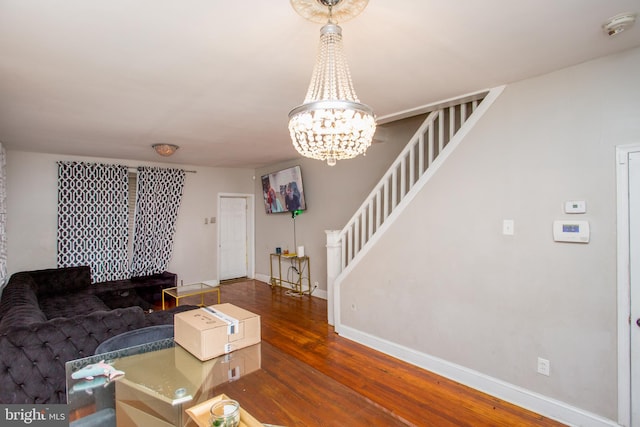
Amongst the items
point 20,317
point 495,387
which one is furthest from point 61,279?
point 495,387

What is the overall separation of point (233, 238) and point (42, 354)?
15.8 ft

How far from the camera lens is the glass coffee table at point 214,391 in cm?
114

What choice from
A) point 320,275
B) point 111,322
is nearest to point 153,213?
point 320,275

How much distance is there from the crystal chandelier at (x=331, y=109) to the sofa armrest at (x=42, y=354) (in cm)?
205

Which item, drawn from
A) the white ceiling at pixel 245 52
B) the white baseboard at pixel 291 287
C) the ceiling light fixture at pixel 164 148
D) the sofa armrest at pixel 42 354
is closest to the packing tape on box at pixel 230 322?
the sofa armrest at pixel 42 354

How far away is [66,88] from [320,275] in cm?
409

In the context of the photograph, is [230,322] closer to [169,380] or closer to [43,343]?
[169,380]

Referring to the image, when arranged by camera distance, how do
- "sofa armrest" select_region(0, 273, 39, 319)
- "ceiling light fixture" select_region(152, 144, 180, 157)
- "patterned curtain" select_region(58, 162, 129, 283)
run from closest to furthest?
"sofa armrest" select_region(0, 273, 39, 319) < "ceiling light fixture" select_region(152, 144, 180, 157) < "patterned curtain" select_region(58, 162, 129, 283)

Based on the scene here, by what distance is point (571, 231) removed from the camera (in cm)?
218

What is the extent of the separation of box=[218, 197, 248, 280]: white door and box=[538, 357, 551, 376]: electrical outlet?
560 cm

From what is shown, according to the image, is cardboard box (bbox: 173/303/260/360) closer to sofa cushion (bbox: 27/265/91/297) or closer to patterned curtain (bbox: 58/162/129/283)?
sofa cushion (bbox: 27/265/91/297)

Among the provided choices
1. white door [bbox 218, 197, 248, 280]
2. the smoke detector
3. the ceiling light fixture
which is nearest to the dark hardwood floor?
the smoke detector

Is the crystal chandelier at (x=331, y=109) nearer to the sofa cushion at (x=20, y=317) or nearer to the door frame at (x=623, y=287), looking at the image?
the door frame at (x=623, y=287)

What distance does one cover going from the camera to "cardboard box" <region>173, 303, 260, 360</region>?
1.44m
